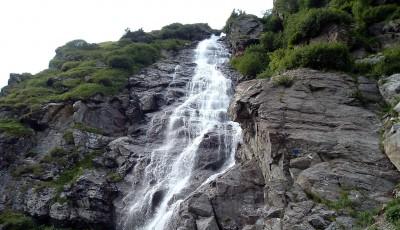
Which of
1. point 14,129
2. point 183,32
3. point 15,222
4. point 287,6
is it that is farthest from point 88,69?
point 15,222

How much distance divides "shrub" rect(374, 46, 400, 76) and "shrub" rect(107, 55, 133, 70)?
102 feet

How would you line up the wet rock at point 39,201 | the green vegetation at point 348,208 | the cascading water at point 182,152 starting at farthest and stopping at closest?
the wet rock at point 39,201 → the cascading water at point 182,152 → the green vegetation at point 348,208

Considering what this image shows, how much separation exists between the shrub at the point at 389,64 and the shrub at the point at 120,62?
3111 centimetres

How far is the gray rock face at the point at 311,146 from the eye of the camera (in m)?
16.3

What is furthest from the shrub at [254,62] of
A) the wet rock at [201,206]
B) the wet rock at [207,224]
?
the wet rock at [207,224]

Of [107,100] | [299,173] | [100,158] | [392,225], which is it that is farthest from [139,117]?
[392,225]

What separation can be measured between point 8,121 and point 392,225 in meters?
32.1

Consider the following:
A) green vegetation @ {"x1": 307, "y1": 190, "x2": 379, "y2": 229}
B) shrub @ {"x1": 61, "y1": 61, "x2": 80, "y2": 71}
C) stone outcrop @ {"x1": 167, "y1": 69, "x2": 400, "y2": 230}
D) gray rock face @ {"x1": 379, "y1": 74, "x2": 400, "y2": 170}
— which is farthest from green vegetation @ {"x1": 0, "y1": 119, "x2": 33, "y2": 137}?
gray rock face @ {"x1": 379, "y1": 74, "x2": 400, "y2": 170}

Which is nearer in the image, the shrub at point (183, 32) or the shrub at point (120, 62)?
the shrub at point (120, 62)

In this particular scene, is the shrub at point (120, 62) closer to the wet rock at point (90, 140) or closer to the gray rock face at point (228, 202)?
the wet rock at point (90, 140)

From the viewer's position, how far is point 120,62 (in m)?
49.8

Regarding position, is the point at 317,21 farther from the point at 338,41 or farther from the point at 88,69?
the point at 88,69

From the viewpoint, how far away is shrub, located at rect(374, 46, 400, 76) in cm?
2245

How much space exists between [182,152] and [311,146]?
14534 millimetres
